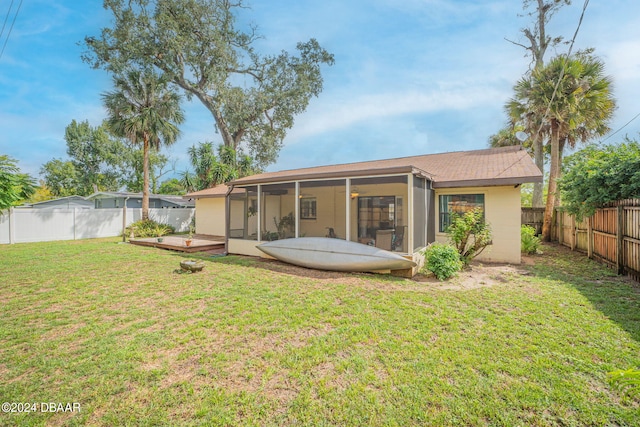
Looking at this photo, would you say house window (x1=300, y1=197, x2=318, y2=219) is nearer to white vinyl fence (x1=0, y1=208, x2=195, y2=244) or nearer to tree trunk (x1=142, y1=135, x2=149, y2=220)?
tree trunk (x1=142, y1=135, x2=149, y2=220)

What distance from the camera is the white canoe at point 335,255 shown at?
6617 mm

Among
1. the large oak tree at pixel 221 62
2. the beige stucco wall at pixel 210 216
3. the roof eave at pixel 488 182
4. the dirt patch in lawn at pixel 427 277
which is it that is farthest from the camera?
the large oak tree at pixel 221 62

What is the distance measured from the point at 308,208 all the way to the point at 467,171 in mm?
6345

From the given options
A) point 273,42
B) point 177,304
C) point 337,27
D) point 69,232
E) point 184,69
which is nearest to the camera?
point 177,304

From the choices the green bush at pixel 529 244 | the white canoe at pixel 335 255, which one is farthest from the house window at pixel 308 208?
the green bush at pixel 529 244

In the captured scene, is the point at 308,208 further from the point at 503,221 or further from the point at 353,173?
the point at 503,221

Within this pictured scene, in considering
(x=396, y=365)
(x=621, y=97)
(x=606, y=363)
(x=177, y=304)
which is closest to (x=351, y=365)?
(x=396, y=365)

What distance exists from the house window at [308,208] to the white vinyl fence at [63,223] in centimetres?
1069

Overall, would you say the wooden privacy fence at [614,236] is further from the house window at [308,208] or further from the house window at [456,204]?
the house window at [308,208]

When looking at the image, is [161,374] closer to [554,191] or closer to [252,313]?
[252,313]

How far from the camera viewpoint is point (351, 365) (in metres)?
3.10

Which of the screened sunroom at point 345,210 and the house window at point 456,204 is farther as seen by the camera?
the house window at point 456,204

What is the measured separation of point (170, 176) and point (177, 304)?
3747 cm

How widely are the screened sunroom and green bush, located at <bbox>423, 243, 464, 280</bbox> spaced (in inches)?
19.6
